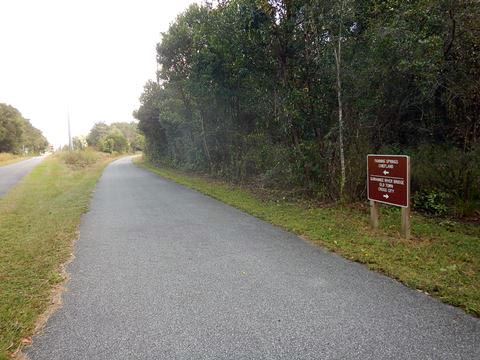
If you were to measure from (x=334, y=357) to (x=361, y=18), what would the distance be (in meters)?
8.05

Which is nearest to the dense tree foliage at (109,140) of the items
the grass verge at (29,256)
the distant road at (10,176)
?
the distant road at (10,176)

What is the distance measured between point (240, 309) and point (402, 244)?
3.19 meters

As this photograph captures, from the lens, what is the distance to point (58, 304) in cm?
358

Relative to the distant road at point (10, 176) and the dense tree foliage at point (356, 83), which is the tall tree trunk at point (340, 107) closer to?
the dense tree foliage at point (356, 83)

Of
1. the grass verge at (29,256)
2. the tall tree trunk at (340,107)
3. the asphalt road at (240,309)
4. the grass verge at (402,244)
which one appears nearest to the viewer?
the asphalt road at (240,309)

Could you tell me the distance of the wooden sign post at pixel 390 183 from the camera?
5320mm

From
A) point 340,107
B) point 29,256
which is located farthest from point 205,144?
point 29,256

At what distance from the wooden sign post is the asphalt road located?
5.14 feet

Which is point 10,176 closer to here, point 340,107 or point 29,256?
point 29,256

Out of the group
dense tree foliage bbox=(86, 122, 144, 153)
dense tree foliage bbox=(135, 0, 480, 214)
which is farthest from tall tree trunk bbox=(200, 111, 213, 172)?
dense tree foliage bbox=(86, 122, 144, 153)

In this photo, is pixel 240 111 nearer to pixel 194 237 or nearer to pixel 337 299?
pixel 194 237

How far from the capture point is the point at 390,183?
562cm

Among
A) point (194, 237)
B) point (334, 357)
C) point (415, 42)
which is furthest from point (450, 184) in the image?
point (334, 357)

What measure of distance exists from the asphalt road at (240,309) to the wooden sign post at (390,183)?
5.14 ft
